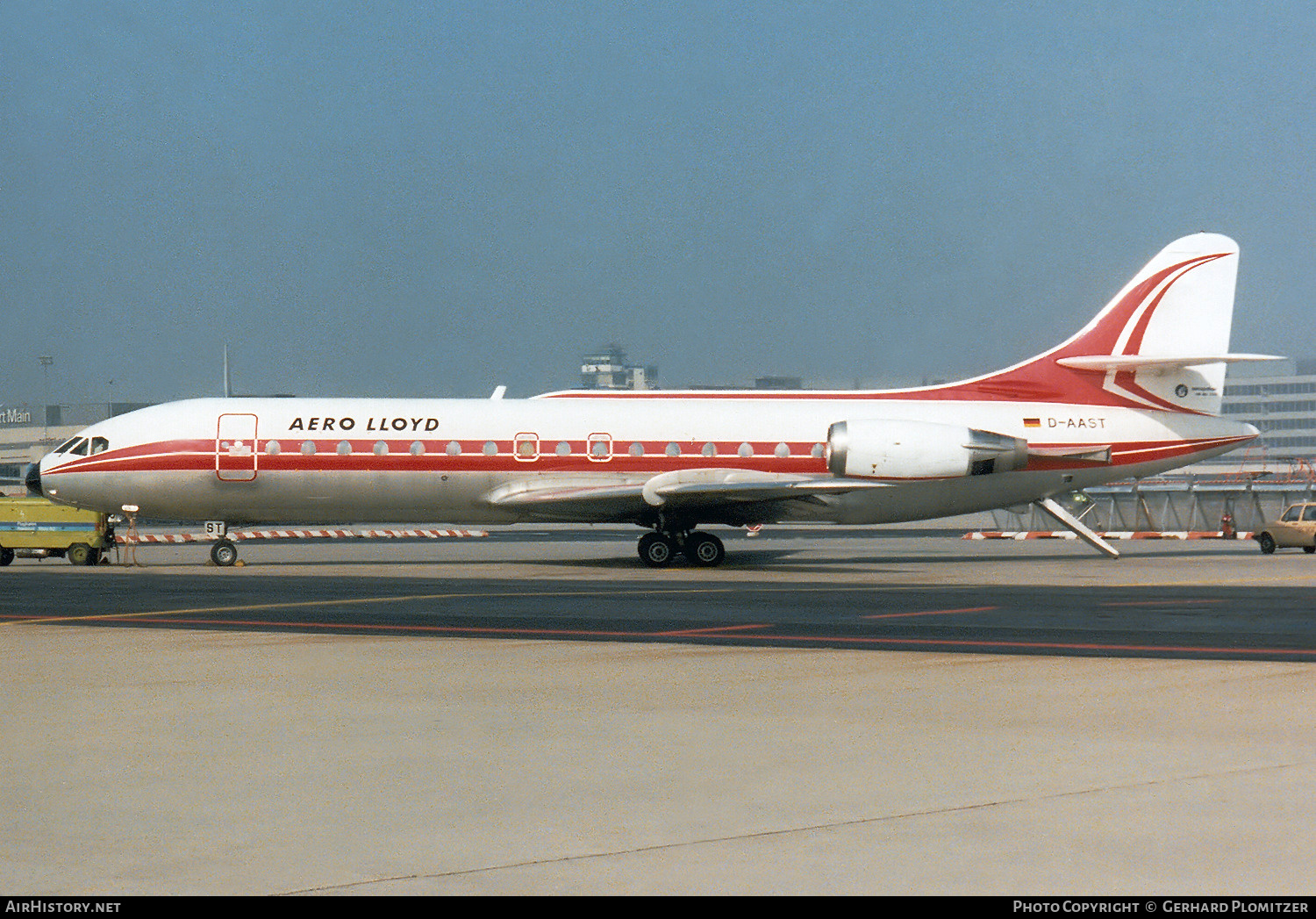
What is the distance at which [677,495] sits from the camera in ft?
105

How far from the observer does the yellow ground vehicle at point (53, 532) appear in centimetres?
3659

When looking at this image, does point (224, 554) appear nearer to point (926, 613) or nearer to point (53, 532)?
point (53, 532)

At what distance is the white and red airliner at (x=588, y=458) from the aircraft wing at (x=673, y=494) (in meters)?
0.05

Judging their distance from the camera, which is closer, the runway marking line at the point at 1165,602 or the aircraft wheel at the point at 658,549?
the runway marking line at the point at 1165,602

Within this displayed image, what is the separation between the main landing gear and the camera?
109 feet

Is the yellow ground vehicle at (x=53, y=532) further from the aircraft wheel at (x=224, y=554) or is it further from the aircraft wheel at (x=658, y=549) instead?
the aircraft wheel at (x=658, y=549)

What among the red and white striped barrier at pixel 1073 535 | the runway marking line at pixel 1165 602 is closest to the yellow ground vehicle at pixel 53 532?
the runway marking line at pixel 1165 602

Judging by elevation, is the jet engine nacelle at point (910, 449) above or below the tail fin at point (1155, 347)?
below

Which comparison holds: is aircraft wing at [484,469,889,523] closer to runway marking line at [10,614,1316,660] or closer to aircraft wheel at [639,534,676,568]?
aircraft wheel at [639,534,676,568]

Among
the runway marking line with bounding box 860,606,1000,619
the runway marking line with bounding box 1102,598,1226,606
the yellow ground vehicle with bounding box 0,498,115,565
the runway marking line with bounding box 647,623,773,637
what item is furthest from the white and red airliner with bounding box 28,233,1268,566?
the runway marking line with bounding box 647,623,773,637

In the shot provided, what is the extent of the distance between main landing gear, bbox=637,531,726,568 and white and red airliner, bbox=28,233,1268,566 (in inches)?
1.7

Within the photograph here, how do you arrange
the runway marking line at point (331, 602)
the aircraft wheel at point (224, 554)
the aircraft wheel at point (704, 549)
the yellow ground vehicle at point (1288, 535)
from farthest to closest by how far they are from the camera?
the yellow ground vehicle at point (1288, 535)
the aircraft wheel at point (224, 554)
the aircraft wheel at point (704, 549)
the runway marking line at point (331, 602)

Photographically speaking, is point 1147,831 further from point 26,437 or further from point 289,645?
point 26,437
